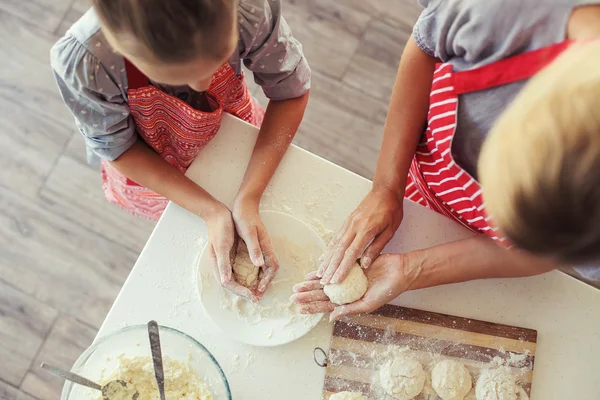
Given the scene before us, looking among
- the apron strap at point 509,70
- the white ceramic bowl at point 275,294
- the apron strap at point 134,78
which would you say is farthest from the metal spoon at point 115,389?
the apron strap at point 509,70

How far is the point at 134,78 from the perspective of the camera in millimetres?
Answer: 857

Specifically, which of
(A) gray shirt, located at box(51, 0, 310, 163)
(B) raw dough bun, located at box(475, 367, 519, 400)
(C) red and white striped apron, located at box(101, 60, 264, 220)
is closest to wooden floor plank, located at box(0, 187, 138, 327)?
(C) red and white striped apron, located at box(101, 60, 264, 220)

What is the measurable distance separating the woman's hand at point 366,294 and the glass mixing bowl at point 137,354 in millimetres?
198

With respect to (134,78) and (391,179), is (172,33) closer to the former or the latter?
(134,78)

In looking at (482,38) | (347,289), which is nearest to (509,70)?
(482,38)

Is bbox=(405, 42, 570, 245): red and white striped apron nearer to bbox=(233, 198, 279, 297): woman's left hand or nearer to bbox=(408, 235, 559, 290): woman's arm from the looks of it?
bbox=(408, 235, 559, 290): woman's arm

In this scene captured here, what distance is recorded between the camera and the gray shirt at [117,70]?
2.65ft

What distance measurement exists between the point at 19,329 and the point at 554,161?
1719 mm

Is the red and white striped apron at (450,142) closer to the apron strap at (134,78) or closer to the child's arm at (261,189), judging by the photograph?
the child's arm at (261,189)

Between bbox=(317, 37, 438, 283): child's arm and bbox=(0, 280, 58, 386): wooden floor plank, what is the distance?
3.81 ft

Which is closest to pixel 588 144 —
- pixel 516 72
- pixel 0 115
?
pixel 516 72

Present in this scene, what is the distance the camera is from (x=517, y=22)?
0.77 m

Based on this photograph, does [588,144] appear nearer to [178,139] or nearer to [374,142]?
[178,139]

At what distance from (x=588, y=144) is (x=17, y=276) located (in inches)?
69.2
